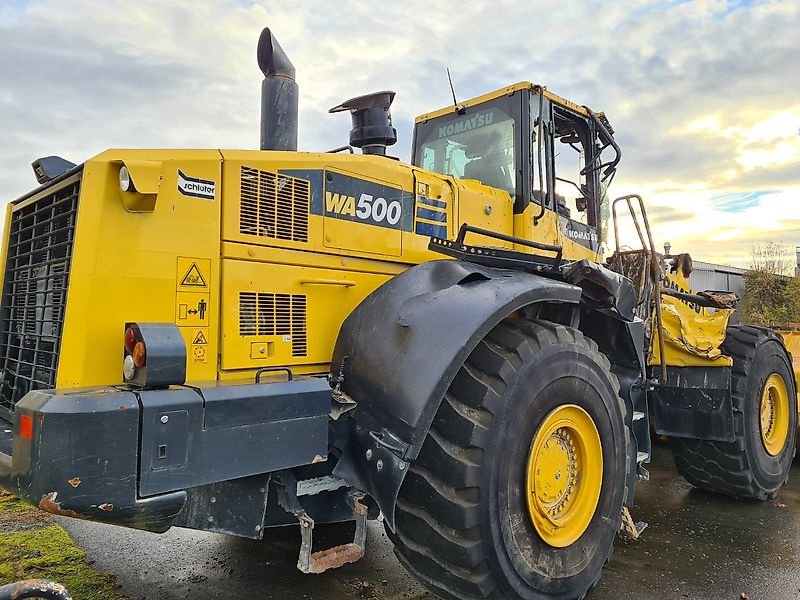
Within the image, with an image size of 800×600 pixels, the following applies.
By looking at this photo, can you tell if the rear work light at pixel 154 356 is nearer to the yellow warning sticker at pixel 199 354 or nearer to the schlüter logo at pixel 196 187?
the yellow warning sticker at pixel 199 354

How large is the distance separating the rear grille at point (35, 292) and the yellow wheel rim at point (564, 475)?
233 cm

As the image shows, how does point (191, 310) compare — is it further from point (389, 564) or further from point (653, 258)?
A: point (653, 258)

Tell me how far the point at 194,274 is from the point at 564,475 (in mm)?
2196

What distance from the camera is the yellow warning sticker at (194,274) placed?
285 cm

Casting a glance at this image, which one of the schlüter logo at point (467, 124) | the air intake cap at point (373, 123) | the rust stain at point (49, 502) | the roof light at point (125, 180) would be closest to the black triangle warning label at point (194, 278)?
the roof light at point (125, 180)

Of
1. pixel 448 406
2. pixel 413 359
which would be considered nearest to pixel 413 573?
pixel 448 406

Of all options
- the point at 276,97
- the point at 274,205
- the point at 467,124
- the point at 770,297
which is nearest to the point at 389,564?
the point at 274,205

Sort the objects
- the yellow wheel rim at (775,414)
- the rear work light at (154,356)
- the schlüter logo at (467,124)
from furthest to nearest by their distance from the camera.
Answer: the yellow wheel rim at (775,414)
the schlüter logo at (467,124)
the rear work light at (154,356)

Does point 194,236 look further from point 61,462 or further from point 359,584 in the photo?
point 359,584

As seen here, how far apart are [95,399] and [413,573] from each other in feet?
5.39

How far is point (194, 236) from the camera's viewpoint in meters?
2.90

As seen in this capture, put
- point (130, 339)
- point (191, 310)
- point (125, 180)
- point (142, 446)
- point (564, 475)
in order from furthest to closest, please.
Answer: point (564, 475), point (191, 310), point (125, 180), point (130, 339), point (142, 446)

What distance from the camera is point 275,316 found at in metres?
3.16

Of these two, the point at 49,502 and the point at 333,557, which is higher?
the point at 49,502
